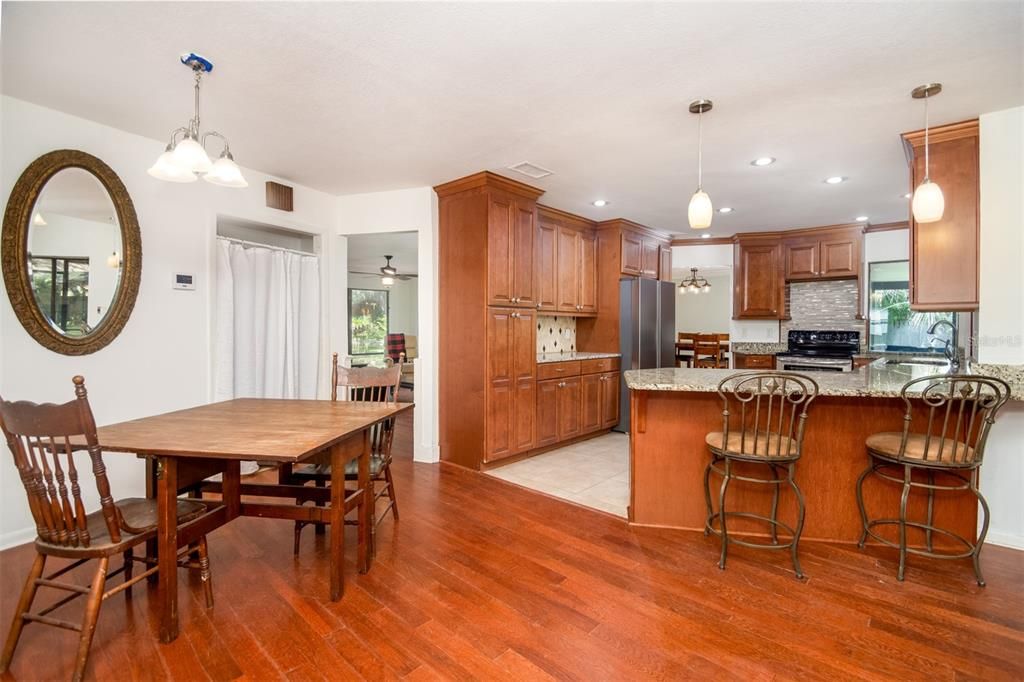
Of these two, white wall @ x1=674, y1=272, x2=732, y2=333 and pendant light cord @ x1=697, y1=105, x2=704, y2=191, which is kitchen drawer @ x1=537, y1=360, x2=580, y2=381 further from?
white wall @ x1=674, y1=272, x2=732, y2=333

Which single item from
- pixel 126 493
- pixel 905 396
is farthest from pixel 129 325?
pixel 905 396

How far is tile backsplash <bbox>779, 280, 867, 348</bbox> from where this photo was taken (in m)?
5.66

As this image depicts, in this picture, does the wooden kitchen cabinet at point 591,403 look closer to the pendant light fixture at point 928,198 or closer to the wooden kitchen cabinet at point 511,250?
the wooden kitchen cabinet at point 511,250

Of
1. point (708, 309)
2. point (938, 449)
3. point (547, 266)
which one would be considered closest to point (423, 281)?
point (547, 266)

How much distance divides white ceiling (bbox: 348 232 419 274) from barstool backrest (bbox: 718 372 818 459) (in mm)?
3580

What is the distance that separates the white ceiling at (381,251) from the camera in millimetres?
5997

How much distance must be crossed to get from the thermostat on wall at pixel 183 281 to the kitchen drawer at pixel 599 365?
3455 millimetres

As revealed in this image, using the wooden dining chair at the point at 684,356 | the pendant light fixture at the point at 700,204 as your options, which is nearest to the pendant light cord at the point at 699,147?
the pendant light fixture at the point at 700,204

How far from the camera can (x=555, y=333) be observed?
18.3 ft

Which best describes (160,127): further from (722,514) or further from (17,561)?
(722,514)

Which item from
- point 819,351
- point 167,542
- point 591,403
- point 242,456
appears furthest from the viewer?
point 819,351

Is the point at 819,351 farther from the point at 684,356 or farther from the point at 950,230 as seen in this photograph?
the point at 950,230

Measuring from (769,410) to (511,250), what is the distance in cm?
253

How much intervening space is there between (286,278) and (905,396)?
4.37 meters
